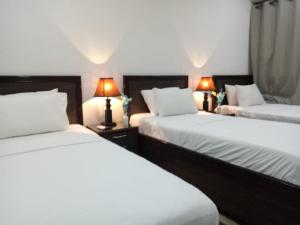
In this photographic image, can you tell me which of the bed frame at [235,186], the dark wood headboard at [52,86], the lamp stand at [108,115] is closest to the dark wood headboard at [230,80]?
the bed frame at [235,186]

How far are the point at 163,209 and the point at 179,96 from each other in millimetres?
2188

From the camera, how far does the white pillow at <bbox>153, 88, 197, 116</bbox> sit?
2.94 m

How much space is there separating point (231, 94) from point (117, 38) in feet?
6.82

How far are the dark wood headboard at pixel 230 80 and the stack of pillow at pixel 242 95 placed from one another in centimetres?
12

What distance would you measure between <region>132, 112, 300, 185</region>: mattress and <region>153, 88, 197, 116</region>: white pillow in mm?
105

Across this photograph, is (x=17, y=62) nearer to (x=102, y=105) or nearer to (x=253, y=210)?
(x=102, y=105)

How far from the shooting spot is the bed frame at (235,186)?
1.61 meters

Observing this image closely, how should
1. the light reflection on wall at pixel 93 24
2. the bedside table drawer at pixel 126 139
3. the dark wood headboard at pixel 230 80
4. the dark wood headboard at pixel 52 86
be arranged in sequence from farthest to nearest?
the dark wood headboard at pixel 230 80 → the bedside table drawer at pixel 126 139 → the light reflection on wall at pixel 93 24 → the dark wood headboard at pixel 52 86

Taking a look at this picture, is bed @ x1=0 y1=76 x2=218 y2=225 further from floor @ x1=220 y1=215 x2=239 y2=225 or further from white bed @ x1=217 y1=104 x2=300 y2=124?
white bed @ x1=217 y1=104 x2=300 y2=124

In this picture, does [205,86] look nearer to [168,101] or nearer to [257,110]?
[257,110]

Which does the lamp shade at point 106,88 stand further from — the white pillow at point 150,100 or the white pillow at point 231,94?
the white pillow at point 231,94

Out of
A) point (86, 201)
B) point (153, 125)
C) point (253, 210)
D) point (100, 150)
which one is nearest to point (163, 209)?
point (86, 201)

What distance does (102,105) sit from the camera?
2996 mm

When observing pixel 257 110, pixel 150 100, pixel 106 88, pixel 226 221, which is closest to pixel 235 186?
pixel 226 221
